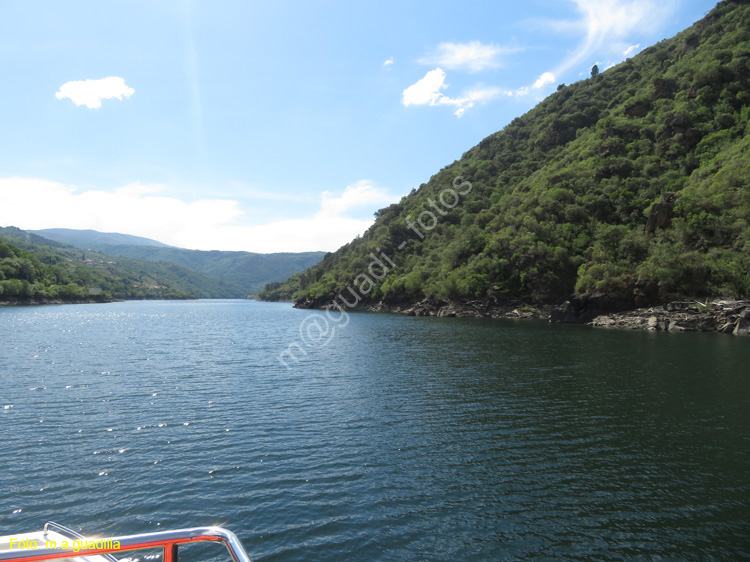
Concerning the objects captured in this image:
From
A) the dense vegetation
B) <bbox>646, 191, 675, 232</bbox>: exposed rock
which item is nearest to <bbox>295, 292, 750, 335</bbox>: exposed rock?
the dense vegetation

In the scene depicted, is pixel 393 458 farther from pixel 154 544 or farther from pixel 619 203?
pixel 619 203

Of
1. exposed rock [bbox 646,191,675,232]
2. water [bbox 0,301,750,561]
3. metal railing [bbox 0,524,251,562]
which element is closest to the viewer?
metal railing [bbox 0,524,251,562]

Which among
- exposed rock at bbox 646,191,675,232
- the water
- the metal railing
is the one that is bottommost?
the water

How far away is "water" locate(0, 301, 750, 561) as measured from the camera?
1273cm

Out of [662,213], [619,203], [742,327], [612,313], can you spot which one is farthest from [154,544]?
[619,203]

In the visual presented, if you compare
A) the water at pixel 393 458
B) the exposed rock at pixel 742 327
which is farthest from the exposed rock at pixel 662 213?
the water at pixel 393 458

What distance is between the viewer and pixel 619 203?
112m

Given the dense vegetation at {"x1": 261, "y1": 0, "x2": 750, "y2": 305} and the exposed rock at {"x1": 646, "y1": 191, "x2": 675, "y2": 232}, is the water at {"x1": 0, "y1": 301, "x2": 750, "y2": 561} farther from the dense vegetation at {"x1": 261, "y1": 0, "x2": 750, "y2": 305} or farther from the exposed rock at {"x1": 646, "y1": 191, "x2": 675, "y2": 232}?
the exposed rock at {"x1": 646, "y1": 191, "x2": 675, "y2": 232}

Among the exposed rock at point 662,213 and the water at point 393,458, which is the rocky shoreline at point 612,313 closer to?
the exposed rock at point 662,213

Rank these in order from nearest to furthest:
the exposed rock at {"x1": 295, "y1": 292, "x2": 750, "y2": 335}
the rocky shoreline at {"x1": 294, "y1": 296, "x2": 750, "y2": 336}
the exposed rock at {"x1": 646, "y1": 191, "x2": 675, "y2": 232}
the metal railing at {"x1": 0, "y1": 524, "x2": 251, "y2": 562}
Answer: the metal railing at {"x1": 0, "y1": 524, "x2": 251, "y2": 562} < the rocky shoreline at {"x1": 294, "y1": 296, "x2": 750, "y2": 336} < the exposed rock at {"x1": 295, "y1": 292, "x2": 750, "y2": 335} < the exposed rock at {"x1": 646, "y1": 191, "x2": 675, "y2": 232}

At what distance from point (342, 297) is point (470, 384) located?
144 metres

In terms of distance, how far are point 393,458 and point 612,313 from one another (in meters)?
87.6

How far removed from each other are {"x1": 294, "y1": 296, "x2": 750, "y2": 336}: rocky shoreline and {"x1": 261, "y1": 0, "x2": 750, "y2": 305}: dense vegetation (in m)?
3.22

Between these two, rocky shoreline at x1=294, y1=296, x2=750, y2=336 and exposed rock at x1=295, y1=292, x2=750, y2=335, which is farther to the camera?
exposed rock at x1=295, y1=292, x2=750, y2=335
